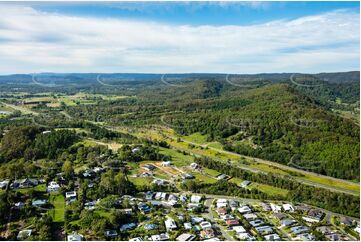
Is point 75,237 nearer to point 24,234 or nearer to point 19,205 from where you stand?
point 24,234

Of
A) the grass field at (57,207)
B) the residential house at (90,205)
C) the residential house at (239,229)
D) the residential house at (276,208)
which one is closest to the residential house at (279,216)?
the residential house at (276,208)

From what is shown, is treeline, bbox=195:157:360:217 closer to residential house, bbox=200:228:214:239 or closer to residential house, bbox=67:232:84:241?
residential house, bbox=200:228:214:239

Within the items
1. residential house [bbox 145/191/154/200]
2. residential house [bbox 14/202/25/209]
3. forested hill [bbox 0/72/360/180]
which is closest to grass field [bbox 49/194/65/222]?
residential house [bbox 14/202/25/209]

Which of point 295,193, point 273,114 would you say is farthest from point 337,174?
point 273,114

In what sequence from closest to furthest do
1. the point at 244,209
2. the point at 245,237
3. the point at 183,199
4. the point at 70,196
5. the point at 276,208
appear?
the point at 245,237, the point at 244,209, the point at 276,208, the point at 70,196, the point at 183,199

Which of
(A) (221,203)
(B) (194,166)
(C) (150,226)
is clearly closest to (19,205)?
(C) (150,226)

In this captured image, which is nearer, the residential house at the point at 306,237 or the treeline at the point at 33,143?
the residential house at the point at 306,237

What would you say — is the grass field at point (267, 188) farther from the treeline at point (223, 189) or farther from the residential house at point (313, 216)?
the residential house at point (313, 216)

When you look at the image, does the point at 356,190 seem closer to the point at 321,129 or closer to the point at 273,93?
the point at 321,129
